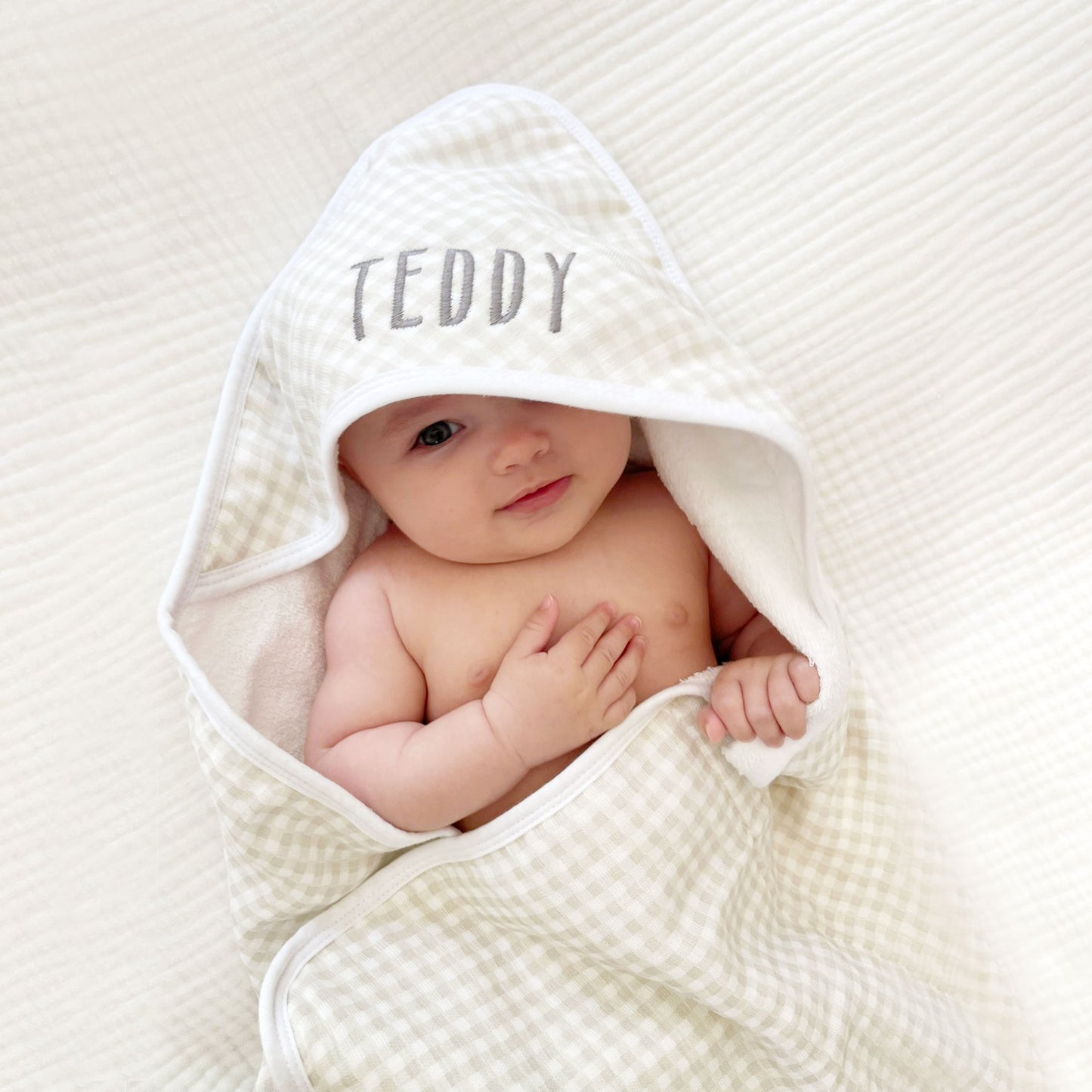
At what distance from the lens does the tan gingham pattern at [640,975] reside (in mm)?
1068

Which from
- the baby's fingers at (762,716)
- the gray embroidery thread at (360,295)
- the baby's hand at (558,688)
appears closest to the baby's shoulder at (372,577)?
the baby's hand at (558,688)

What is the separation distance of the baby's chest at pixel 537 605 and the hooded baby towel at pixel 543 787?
0.05 m

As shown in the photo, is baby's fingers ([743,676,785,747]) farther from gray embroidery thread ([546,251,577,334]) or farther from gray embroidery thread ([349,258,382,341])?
gray embroidery thread ([349,258,382,341])

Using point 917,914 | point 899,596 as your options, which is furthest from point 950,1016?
point 899,596

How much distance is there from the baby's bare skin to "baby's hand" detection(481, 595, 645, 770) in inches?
1.4

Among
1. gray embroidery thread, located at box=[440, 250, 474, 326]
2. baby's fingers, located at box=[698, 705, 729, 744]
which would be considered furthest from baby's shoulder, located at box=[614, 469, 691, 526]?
gray embroidery thread, located at box=[440, 250, 474, 326]

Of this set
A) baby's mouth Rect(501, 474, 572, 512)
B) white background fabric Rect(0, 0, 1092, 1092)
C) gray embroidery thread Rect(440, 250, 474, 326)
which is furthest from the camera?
white background fabric Rect(0, 0, 1092, 1092)

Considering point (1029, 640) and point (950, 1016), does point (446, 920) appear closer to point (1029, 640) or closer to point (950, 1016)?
point (950, 1016)

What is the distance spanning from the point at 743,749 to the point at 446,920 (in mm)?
362

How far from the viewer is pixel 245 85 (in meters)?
1.27

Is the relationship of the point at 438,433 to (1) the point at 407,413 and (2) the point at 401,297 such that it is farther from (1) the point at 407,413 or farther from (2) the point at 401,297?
(2) the point at 401,297

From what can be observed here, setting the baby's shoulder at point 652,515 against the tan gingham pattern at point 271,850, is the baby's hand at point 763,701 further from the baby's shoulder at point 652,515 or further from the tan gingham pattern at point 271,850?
the tan gingham pattern at point 271,850

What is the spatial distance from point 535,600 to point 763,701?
26 centimetres

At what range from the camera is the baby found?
3.48 feet
